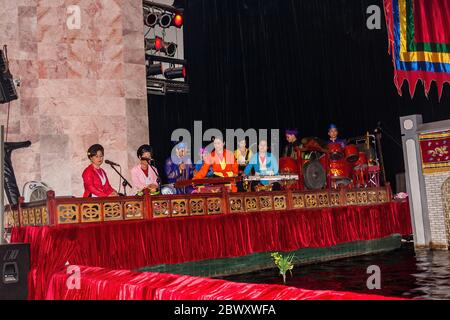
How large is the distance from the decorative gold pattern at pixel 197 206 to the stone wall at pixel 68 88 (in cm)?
297

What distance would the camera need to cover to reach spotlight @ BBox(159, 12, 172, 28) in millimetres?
12219

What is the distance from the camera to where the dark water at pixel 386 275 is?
5.44 metres

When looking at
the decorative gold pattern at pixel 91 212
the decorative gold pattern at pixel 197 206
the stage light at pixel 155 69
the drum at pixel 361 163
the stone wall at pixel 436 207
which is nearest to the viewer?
the decorative gold pattern at pixel 91 212

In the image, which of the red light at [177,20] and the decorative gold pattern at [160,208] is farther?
the red light at [177,20]

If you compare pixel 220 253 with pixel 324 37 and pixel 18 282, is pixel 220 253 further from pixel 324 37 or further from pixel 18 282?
pixel 324 37

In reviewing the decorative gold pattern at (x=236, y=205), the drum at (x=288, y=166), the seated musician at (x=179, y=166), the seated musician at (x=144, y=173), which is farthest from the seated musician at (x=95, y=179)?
the drum at (x=288, y=166)

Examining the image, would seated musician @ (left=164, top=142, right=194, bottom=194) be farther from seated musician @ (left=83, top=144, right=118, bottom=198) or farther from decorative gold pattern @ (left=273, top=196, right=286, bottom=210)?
seated musician @ (left=83, top=144, right=118, bottom=198)

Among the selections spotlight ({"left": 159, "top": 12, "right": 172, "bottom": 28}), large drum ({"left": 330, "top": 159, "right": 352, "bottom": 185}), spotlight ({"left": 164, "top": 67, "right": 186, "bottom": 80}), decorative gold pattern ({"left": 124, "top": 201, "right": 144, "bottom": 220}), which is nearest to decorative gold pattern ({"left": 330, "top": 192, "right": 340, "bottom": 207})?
large drum ({"left": 330, "top": 159, "right": 352, "bottom": 185})

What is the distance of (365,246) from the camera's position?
934 cm

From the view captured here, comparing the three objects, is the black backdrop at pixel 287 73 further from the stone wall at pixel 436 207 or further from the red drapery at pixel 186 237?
the red drapery at pixel 186 237

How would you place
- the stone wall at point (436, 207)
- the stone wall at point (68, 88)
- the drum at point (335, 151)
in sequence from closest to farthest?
the stone wall at point (68, 88), the stone wall at point (436, 207), the drum at point (335, 151)

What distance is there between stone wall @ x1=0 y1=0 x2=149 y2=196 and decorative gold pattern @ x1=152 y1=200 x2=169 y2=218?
3.12m

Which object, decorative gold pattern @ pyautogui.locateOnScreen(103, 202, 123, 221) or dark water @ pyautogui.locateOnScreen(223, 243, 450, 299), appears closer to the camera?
dark water @ pyautogui.locateOnScreen(223, 243, 450, 299)

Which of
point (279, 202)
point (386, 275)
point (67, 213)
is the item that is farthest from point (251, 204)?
point (67, 213)
